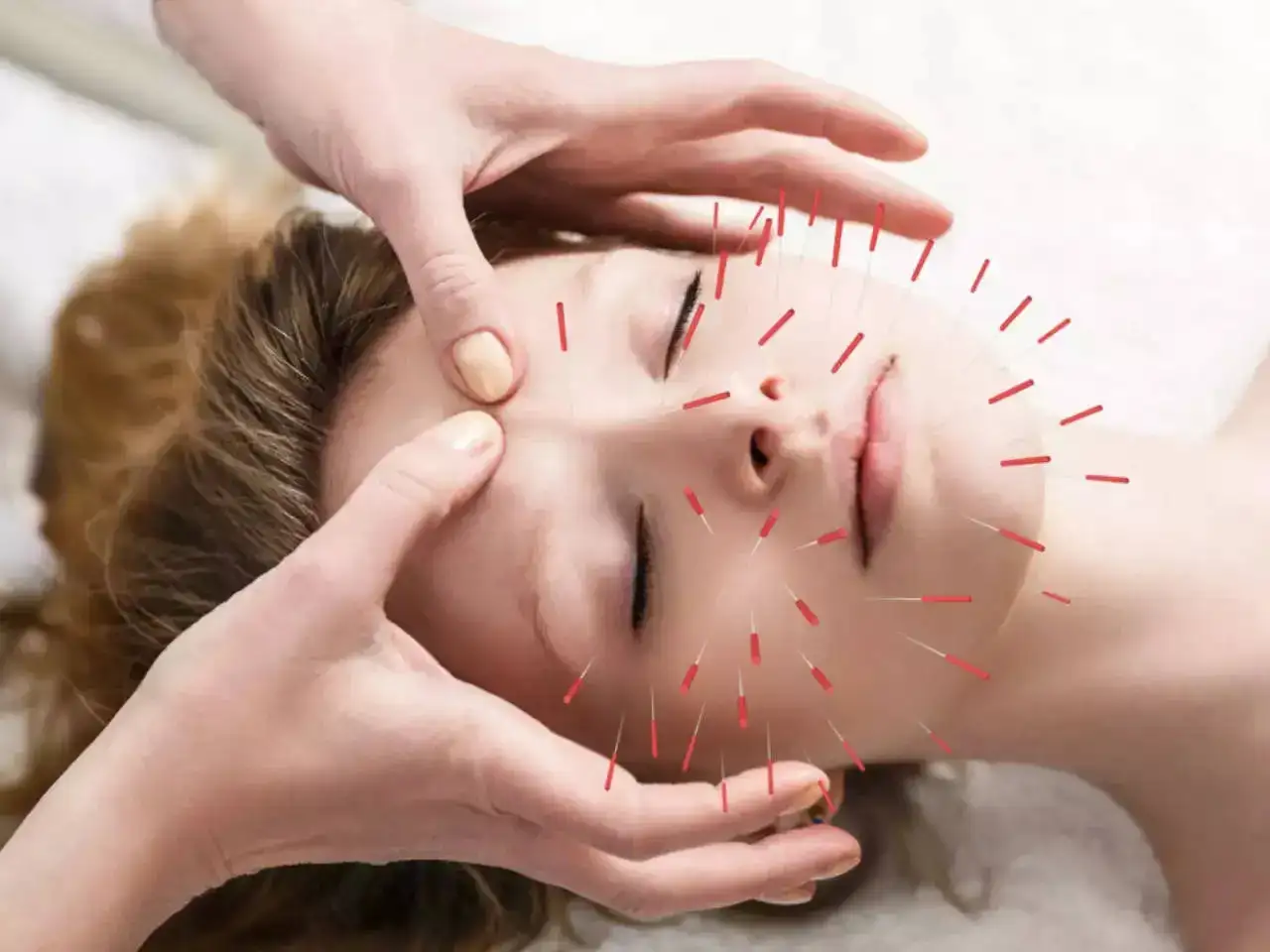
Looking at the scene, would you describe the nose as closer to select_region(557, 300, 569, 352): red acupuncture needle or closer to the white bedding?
select_region(557, 300, 569, 352): red acupuncture needle

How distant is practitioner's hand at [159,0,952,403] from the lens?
86 centimetres

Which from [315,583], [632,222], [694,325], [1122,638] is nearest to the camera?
[315,583]

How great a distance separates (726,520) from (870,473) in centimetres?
11

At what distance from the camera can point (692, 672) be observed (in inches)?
33.4

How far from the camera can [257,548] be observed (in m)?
0.96

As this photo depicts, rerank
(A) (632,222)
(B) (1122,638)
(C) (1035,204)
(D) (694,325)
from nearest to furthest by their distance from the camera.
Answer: (D) (694,325) → (B) (1122,638) → (A) (632,222) → (C) (1035,204)

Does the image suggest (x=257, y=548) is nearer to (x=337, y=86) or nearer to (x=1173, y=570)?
(x=337, y=86)

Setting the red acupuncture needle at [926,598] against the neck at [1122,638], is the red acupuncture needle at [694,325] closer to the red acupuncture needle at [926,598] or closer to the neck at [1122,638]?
the red acupuncture needle at [926,598]

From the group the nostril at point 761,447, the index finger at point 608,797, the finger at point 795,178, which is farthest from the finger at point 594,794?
the finger at point 795,178

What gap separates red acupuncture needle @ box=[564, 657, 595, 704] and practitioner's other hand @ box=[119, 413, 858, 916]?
0.04 metres

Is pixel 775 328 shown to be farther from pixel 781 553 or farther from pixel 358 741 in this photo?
pixel 358 741

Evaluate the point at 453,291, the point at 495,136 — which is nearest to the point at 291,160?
the point at 495,136

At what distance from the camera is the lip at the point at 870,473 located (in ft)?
2.73

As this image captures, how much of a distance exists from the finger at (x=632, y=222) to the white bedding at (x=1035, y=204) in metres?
0.31
